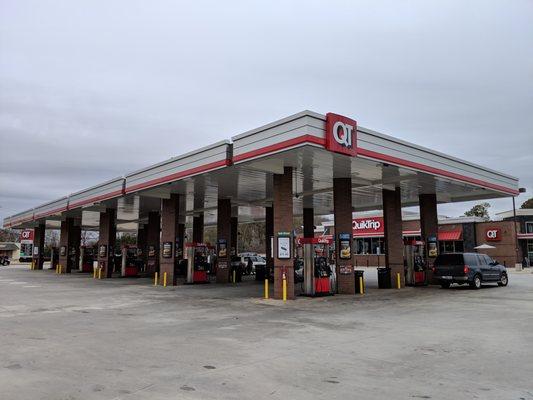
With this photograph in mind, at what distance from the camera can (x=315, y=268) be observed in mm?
19219

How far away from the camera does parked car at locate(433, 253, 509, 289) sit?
73.6ft

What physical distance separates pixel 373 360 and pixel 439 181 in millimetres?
15296

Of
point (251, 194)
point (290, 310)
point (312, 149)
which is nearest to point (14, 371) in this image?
point (290, 310)

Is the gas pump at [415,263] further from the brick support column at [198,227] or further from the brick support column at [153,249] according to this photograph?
the brick support column at [198,227]

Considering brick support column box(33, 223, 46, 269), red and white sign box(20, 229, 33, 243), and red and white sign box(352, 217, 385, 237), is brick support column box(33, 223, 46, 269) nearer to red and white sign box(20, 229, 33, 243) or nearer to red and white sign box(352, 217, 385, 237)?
red and white sign box(20, 229, 33, 243)

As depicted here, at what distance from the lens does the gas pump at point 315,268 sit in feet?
62.2

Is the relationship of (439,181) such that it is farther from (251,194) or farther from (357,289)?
(251,194)

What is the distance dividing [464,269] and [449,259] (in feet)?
3.23

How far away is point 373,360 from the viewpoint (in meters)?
8.15

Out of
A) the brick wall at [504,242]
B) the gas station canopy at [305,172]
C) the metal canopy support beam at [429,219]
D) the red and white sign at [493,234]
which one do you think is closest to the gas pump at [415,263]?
the metal canopy support beam at [429,219]

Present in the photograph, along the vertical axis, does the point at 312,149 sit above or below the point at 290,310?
above

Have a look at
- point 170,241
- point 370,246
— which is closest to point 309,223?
point 170,241

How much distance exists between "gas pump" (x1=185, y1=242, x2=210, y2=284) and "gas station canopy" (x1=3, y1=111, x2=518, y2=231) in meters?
3.03

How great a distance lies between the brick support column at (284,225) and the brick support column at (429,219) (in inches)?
431
